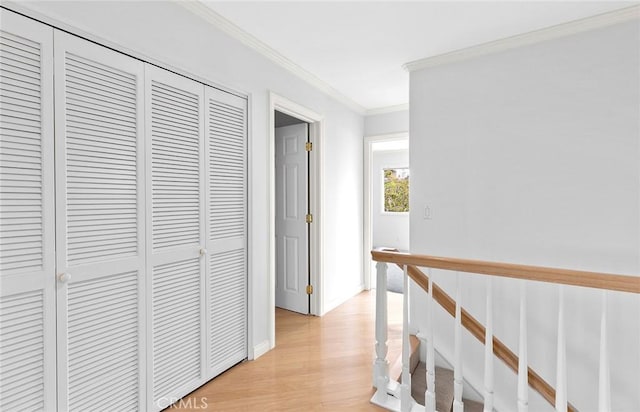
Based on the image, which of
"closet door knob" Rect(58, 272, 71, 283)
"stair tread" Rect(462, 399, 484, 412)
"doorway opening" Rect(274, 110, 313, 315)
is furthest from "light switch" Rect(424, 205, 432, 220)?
"closet door knob" Rect(58, 272, 71, 283)

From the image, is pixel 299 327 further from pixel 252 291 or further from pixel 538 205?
pixel 538 205

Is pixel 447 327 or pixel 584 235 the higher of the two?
pixel 584 235

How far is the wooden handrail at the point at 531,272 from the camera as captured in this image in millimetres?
1296

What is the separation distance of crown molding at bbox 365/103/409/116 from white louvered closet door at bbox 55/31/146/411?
3.08 metres

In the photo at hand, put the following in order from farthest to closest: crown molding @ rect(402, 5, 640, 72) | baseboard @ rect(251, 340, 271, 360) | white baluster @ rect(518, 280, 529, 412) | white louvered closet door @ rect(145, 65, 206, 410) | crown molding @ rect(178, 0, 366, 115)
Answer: baseboard @ rect(251, 340, 271, 360)
crown molding @ rect(402, 5, 640, 72)
crown molding @ rect(178, 0, 366, 115)
white louvered closet door @ rect(145, 65, 206, 410)
white baluster @ rect(518, 280, 529, 412)

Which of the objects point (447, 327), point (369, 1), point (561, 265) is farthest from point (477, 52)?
point (447, 327)

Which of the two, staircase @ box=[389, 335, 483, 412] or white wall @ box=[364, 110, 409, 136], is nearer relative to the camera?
staircase @ box=[389, 335, 483, 412]

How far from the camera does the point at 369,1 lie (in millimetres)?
1888

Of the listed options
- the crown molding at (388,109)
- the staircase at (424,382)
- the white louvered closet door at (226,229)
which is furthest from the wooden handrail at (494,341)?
the crown molding at (388,109)

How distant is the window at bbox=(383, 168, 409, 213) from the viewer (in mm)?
7027

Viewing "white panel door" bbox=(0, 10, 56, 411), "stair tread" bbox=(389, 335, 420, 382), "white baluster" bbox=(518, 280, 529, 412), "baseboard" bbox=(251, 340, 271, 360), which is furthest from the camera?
"baseboard" bbox=(251, 340, 271, 360)

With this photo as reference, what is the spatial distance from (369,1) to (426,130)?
1.25 meters

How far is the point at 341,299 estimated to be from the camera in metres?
3.79

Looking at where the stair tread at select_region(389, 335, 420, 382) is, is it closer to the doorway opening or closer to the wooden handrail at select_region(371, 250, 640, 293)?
the wooden handrail at select_region(371, 250, 640, 293)
